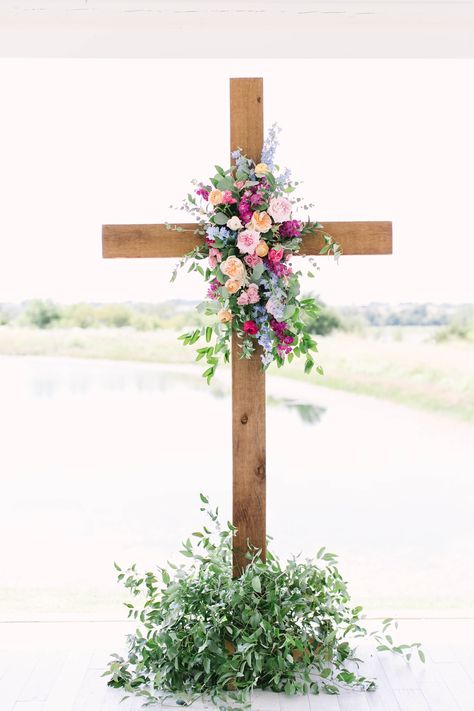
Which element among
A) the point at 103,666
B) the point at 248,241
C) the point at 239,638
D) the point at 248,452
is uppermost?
the point at 248,241

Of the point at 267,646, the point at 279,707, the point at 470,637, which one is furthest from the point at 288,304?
the point at 470,637

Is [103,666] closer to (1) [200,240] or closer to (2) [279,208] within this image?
(1) [200,240]

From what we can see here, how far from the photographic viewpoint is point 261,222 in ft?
6.89

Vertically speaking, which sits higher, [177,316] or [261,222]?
[261,222]

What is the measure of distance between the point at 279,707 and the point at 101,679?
54 cm

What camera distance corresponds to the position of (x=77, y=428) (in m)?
2.89

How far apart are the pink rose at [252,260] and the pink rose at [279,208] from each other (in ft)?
0.38

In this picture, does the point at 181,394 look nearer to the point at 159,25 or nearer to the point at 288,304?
the point at 288,304

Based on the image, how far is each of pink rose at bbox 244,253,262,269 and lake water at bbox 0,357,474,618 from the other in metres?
0.80

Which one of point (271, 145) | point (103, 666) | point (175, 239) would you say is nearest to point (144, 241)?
point (175, 239)

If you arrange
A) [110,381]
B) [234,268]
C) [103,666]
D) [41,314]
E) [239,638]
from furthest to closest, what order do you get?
[110,381], [41,314], [103,666], [239,638], [234,268]

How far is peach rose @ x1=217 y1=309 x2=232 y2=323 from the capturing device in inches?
83.8

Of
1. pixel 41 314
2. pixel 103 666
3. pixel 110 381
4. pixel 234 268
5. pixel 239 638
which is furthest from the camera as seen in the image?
pixel 110 381

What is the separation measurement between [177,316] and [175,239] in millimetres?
570
